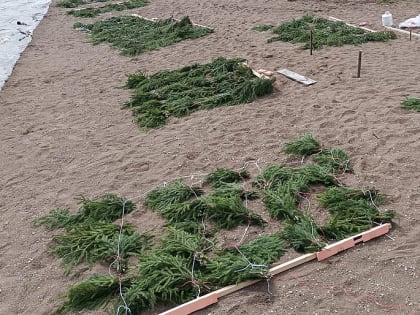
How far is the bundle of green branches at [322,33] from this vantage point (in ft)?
26.1

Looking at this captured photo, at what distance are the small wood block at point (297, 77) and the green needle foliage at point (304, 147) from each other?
75.3 inches

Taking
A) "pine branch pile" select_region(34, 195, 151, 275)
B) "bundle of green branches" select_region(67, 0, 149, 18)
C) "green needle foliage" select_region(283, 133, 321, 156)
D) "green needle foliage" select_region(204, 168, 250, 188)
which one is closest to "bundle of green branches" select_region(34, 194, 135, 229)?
"pine branch pile" select_region(34, 195, 151, 275)

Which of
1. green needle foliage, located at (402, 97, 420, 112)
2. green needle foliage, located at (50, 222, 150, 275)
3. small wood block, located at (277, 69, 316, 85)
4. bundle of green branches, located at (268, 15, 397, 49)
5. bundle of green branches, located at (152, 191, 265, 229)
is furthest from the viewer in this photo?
bundle of green branches, located at (268, 15, 397, 49)

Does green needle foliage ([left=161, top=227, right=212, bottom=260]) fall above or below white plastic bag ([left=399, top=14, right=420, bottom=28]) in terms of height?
below

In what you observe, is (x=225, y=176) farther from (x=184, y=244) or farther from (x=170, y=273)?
(x=170, y=273)

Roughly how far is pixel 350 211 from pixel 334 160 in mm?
841

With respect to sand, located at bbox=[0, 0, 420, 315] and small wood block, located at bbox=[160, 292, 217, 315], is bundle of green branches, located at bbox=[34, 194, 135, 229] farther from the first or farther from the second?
small wood block, located at bbox=[160, 292, 217, 315]

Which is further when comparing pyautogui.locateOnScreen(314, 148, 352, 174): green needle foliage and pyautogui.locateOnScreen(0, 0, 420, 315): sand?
pyautogui.locateOnScreen(314, 148, 352, 174): green needle foliage

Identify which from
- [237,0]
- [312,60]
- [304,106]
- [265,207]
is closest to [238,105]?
[304,106]

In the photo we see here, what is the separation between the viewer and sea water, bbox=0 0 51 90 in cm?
951

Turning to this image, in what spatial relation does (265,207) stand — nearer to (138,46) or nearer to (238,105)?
(238,105)

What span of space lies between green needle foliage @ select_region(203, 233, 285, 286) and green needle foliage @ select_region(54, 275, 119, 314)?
2.10ft

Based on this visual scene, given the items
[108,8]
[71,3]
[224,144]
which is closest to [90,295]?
[224,144]

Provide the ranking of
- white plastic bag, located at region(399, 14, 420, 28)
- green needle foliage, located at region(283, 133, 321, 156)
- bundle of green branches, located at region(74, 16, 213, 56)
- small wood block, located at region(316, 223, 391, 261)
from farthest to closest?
bundle of green branches, located at region(74, 16, 213, 56) < white plastic bag, located at region(399, 14, 420, 28) < green needle foliage, located at region(283, 133, 321, 156) < small wood block, located at region(316, 223, 391, 261)
